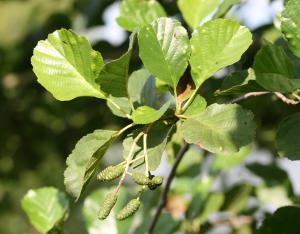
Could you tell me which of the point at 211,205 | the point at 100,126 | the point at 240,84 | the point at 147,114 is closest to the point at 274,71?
the point at 240,84

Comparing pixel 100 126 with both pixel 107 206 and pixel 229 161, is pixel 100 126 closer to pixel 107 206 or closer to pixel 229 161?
pixel 229 161

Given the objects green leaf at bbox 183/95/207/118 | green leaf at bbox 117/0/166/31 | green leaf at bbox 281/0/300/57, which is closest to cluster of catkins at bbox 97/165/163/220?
green leaf at bbox 183/95/207/118

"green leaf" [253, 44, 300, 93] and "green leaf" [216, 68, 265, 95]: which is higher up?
"green leaf" [253, 44, 300, 93]

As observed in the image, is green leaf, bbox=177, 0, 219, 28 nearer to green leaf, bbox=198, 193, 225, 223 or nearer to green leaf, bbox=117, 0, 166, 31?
green leaf, bbox=117, 0, 166, 31

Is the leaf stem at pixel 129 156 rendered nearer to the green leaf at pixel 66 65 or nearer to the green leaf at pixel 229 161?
the green leaf at pixel 66 65

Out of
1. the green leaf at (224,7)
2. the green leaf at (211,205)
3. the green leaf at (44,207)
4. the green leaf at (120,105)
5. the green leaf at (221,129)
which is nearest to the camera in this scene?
the green leaf at (221,129)

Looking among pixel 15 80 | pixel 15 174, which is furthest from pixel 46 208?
pixel 15 174

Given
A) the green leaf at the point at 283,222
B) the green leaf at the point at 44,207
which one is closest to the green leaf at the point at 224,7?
the green leaf at the point at 283,222

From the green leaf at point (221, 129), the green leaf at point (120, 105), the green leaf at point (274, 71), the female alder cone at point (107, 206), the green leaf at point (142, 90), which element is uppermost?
the green leaf at point (274, 71)
